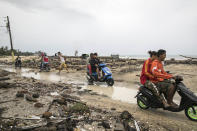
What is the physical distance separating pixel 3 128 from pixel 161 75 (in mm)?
4276

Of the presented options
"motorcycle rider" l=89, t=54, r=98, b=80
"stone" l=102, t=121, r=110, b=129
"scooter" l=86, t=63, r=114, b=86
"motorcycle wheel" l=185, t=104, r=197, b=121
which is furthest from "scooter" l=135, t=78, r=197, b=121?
"motorcycle rider" l=89, t=54, r=98, b=80

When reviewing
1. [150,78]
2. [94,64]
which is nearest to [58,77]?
[94,64]

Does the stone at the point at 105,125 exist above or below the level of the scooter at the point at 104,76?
below

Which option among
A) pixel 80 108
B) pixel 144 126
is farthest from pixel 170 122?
pixel 80 108

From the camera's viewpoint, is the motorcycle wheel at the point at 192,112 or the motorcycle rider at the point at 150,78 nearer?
the motorcycle wheel at the point at 192,112

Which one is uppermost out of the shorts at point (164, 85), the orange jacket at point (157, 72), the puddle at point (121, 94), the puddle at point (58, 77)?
the orange jacket at point (157, 72)

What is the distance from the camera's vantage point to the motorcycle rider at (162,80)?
416 cm

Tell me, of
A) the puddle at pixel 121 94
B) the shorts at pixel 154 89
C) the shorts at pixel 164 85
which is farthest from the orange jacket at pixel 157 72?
the puddle at pixel 121 94

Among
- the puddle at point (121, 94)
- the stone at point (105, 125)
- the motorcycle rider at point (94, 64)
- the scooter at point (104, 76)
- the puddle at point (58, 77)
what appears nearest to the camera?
→ the stone at point (105, 125)

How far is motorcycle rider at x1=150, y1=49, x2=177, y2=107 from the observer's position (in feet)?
13.6

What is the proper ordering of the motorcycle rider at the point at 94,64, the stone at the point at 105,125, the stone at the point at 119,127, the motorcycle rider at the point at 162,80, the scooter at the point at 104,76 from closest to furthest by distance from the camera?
the stone at the point at 119,127, the stone at the point at 105,125, the motorcycle rider at the point at 162,80, the scooter at the point at 104,76, the motorcycle rider at the point at 94,64

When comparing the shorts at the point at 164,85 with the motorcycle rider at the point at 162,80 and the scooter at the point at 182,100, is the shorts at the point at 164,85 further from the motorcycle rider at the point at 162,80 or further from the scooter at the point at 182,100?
the scooter at the point at 182,100

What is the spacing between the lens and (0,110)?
3.85 metres

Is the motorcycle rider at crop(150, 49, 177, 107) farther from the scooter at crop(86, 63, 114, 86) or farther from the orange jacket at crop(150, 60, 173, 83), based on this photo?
the scooter at crop(86, 63, 114, 86)
